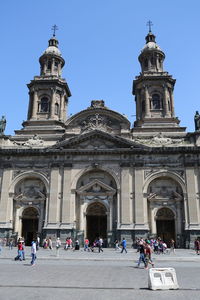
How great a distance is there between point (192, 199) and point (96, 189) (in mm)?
12723

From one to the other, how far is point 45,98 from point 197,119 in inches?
999

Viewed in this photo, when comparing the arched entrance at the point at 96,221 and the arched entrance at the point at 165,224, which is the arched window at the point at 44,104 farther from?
the arched entrance at the point at 165,224

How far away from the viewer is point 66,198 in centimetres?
3862

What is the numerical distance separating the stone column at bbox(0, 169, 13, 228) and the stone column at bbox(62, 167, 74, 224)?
7449 millimetres

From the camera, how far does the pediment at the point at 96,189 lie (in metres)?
39.4

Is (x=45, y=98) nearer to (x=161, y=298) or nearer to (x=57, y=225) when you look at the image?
(x=57, y=225)

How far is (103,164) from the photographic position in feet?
132

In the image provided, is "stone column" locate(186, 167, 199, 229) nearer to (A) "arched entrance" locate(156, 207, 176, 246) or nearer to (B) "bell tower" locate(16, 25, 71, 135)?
(A) "arched entrance" locate(156, 207, 176, 246)

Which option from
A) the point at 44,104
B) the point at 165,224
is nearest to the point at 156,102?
the point at 44,104

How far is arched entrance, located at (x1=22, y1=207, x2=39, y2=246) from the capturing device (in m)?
40.0

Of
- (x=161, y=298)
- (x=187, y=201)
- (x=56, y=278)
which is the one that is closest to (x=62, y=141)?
(x=187, y=201)

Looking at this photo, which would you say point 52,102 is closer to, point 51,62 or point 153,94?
point 51,62

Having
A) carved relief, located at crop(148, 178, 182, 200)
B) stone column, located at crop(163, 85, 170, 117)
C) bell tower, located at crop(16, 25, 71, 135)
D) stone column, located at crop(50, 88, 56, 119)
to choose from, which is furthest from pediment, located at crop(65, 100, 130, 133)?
carved relief, located at crop(148, 178, 182, 200)

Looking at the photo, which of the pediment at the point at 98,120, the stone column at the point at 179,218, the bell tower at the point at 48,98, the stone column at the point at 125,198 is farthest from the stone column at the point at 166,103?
the bell tower at the point at 48,98
